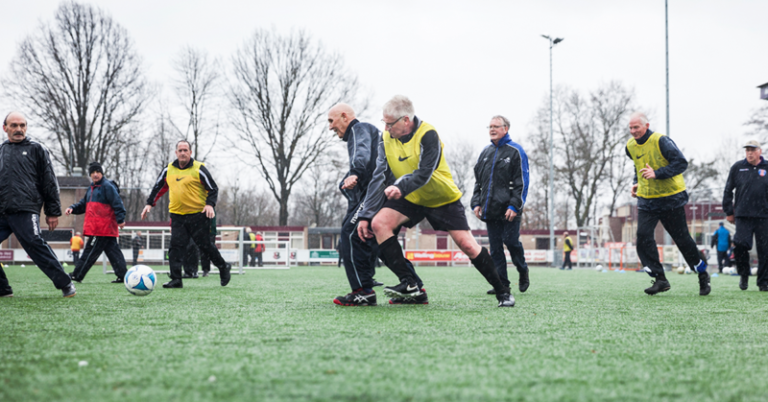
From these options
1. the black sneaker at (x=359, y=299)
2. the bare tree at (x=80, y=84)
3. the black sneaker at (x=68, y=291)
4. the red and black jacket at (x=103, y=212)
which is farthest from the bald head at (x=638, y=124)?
the bare tree at (x=80, y=84)

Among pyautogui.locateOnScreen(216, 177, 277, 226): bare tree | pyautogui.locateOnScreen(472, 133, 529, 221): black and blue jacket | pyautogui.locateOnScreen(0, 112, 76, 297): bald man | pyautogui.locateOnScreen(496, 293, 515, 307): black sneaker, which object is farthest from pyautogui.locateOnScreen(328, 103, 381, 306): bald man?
pyautogui.locateOnScreen(216, 177, 277, 226): bare tree

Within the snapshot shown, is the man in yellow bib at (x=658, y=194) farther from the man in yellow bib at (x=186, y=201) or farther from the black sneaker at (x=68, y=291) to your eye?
the black sneaker at (x=68, y=291)

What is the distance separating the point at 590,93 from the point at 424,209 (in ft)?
134

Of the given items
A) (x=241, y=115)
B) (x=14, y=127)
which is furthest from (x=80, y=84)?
(x=14, y=127)

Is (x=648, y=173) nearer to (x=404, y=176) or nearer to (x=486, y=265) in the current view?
(x=486, y=265)

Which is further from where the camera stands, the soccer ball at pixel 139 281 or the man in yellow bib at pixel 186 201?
the man in yellow bib at pixel 186 201

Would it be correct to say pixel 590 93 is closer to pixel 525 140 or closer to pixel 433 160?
pixel 525 140

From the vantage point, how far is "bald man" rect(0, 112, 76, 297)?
5.93 metres

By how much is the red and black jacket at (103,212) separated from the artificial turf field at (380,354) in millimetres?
4455

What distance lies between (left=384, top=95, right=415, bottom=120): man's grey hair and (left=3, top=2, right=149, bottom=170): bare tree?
32.8m

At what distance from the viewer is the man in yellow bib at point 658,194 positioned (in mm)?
6785

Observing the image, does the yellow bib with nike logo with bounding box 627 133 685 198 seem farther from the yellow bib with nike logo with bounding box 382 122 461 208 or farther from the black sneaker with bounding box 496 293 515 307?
the yellow bib with nike logo with bounding box 382 122 461 208

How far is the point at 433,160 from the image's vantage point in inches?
193

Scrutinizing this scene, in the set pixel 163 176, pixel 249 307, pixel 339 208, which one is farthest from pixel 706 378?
pixel 339 208
